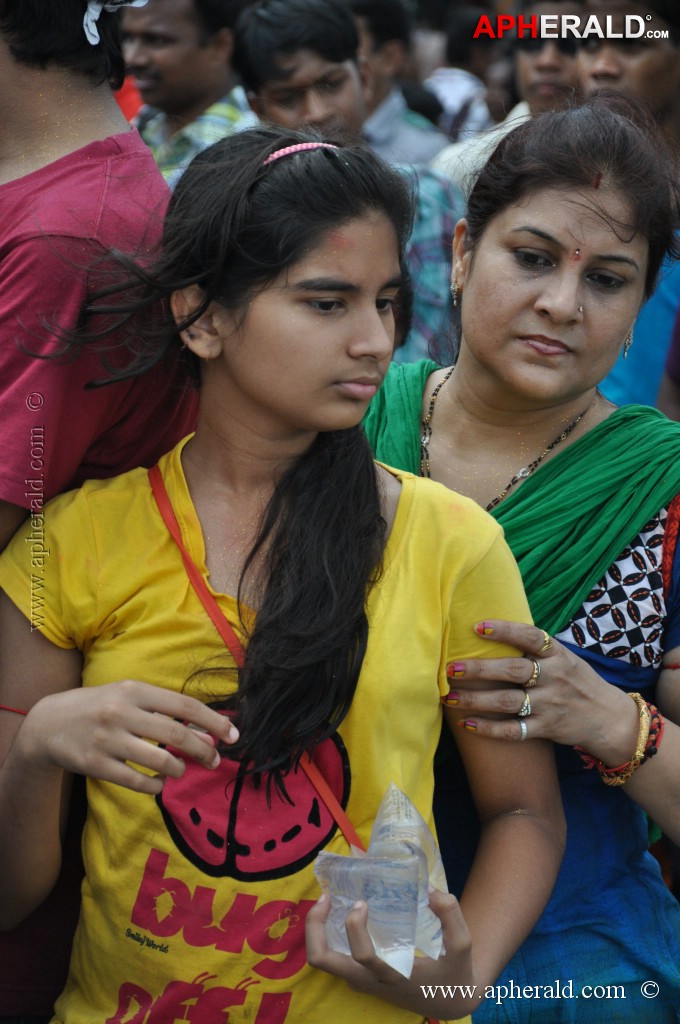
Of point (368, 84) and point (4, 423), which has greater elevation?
point (368, 84)

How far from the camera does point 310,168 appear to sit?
1.74 meters

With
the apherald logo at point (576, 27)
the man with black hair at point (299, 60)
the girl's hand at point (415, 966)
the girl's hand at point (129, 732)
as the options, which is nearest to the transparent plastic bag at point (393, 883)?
the girl's hand at point (415, 966)

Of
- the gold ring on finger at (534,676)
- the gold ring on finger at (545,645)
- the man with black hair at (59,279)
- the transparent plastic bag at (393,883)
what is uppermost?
the man with black hair at (59,279)

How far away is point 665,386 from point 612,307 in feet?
4.46

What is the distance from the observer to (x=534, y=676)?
1.83 m

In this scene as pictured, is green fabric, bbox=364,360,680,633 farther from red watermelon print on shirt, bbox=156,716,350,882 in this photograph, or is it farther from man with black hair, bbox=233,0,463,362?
man with black hair, bbox=233,0,463,362

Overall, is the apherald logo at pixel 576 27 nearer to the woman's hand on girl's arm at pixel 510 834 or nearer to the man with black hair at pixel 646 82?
the man with black hair at pixel 646 82

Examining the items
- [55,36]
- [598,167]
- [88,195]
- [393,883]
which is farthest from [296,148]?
[393,883]

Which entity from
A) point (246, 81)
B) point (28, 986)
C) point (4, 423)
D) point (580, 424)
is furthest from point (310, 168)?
point (246, 81)

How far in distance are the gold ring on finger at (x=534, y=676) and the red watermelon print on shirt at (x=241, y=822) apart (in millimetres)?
383

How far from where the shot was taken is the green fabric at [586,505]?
6.86ft

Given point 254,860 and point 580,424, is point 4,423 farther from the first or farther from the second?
point 580,424

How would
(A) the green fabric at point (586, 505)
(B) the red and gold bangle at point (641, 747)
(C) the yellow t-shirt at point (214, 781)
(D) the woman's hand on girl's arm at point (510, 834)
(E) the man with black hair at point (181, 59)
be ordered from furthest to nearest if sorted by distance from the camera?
(E) the man with black hair at point (181, 59) < (A) the green fabric at point (586, 505) < (B) the red and gold bangle at point (641, 747) < (D) the woman's hand on girl's arm at point (510, 834) < (C) the yellow t-shirt at point (214, 781)

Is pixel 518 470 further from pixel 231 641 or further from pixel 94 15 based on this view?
pixel 94 15
